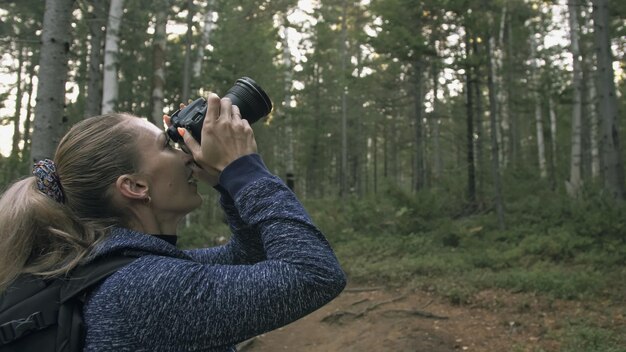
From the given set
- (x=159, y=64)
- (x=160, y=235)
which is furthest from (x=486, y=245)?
(x=160, y=235)

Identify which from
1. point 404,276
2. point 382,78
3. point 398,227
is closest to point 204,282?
point 404,276

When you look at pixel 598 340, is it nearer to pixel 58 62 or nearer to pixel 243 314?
pixel 243 314

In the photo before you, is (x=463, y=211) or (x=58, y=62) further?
(x=463, y=211)

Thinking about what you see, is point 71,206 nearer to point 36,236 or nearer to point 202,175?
point 36,236

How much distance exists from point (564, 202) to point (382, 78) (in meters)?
11.0

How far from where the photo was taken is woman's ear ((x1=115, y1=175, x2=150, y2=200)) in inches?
56.3

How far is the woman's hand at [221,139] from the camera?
4.63 ft

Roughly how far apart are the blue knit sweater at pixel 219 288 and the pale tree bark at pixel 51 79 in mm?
4061

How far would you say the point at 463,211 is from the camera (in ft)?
45.2

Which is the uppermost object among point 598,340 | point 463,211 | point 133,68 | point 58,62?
point 133,68

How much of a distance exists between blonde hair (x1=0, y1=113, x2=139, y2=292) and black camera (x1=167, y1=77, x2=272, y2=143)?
14 cm

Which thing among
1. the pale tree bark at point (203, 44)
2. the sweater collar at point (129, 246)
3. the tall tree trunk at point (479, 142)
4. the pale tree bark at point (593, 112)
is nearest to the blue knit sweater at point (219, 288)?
the sweater collar at point (129, 246)

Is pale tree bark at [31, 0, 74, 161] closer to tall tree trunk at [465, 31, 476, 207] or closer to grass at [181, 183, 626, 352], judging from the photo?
grass at [181, 183, 626, 352]

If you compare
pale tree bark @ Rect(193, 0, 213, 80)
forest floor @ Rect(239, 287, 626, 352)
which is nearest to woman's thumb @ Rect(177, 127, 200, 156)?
forest floor @ Rect(239, 287, 626, 352)
